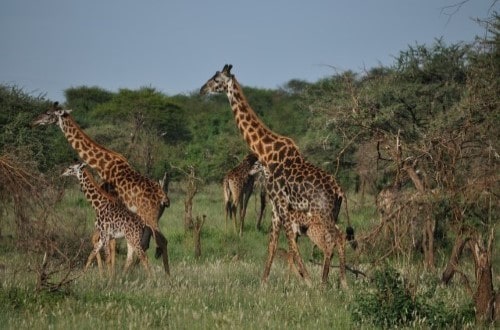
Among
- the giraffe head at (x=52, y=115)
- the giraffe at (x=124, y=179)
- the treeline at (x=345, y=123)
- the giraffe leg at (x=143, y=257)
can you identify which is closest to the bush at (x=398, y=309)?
the treeline at (x=345, y=123)

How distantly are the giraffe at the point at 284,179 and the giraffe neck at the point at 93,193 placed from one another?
194 cm

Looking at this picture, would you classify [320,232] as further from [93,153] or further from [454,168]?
[93,153]

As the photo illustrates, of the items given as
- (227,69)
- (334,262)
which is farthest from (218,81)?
(334,262)

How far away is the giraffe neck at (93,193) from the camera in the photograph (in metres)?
11.2

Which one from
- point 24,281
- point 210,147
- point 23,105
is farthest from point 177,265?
point 210,147

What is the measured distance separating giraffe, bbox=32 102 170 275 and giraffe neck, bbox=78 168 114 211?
0.31 metres

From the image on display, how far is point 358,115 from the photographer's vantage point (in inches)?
354

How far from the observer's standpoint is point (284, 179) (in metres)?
10.8

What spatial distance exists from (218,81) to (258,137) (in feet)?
3.28

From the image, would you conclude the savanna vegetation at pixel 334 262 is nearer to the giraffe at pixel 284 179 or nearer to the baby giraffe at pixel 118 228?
the baby giraffe at pixel 118 228

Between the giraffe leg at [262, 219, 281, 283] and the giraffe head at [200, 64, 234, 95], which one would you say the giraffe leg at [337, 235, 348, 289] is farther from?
the giraffe head at [200, 64, 234, 95]

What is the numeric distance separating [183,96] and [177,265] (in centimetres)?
3724

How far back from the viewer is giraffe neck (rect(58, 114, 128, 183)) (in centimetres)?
1201

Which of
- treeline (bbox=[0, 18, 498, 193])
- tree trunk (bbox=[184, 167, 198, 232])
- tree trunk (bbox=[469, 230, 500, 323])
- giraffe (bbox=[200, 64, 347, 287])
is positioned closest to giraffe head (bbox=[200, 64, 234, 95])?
giraffe (bbox=[200, 64, 347, 287])
